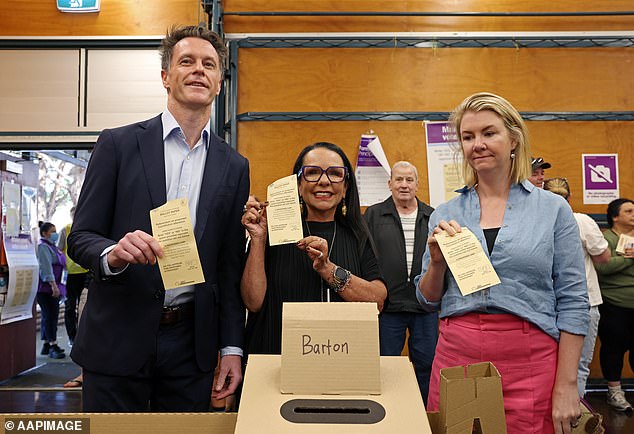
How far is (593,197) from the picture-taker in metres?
4.22

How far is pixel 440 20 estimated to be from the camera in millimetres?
4238

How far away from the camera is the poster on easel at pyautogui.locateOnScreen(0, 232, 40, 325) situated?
4.42 m

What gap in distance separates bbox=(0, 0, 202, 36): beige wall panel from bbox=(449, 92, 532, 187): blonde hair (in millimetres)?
3339

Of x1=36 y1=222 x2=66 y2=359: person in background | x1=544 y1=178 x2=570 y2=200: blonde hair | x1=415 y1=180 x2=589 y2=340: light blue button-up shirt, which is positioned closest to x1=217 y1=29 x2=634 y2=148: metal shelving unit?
x1=544 y1=178 x2=570 y2=200: blonde hair

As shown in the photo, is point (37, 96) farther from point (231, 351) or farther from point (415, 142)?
point (231, 351)

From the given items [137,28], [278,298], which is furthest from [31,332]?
[278,298]

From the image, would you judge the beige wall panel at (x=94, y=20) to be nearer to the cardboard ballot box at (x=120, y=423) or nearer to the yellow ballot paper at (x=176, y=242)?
the yellow ballot paper at (x=176, y=242)

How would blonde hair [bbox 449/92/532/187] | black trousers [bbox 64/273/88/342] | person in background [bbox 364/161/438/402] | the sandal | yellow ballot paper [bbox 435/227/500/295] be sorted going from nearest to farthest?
yellow ballot paper [bbox 435/227/500/295], blonde hair [bbox 449/92/532/187], person in background [bbox 364/161/438/402], the sandal, black trousers [bbox 64/273/88/342]

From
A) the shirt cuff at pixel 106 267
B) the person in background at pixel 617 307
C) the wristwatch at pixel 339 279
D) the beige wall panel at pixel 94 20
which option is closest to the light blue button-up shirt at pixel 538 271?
the wristwatch at pixel 339 279

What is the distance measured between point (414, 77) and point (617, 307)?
2.41 meters

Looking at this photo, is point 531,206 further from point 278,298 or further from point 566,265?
point 278,298

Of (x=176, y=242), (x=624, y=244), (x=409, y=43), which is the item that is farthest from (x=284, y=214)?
(x=409, y=43)

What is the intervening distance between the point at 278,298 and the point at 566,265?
35.3 inches

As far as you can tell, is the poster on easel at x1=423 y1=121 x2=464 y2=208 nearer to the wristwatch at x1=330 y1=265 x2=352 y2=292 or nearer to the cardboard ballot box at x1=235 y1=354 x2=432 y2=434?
the wristwatch at x1=330 y1=265 x2=352 y2=292
